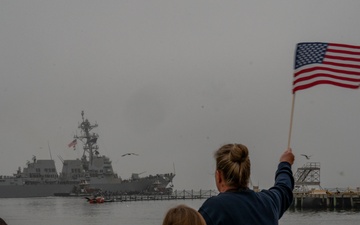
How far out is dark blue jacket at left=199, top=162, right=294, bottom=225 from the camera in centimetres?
381

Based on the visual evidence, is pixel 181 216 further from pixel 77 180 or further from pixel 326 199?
pixel 77 180

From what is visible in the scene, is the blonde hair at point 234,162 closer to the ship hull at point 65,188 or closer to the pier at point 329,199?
the pier at point 329,199

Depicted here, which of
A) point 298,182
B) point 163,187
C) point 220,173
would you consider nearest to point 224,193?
point 220,173

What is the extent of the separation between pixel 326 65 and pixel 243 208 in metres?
2.21

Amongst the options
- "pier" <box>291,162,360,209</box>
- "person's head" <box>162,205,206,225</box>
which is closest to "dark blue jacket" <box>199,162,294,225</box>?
"person's head" <box>162,205,206,225</box>

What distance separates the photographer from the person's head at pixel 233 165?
3828 mm

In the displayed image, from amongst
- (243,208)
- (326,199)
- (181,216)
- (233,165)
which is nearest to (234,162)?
(233,165)

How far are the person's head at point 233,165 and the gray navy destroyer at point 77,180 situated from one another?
442ft

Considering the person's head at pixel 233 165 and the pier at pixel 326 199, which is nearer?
the person's head at pixel 233 165

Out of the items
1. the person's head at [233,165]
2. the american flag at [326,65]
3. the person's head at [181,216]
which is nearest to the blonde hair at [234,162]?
the person's head at [233,165]

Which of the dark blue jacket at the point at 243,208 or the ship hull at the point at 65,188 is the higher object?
the ship hull at the point at 65,188

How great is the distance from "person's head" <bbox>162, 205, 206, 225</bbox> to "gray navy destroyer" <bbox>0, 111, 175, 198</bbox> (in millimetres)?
135376

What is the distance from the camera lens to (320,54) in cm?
562

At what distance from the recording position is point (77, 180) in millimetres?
147250
